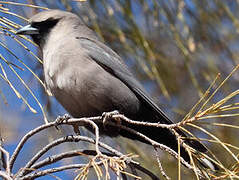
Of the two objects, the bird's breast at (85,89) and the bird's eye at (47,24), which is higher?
the bird's eye at (47,24)

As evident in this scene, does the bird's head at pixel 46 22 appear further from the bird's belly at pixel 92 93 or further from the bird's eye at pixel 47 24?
the bird's belly at pixel 92 93

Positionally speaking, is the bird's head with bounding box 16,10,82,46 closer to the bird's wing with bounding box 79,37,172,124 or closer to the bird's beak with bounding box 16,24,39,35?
the bird's beak with bounding box 16,24,39,35

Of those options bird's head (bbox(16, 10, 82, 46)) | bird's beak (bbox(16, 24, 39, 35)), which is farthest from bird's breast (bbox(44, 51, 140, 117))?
bird's head (bbox(16, 10, 82, 46))

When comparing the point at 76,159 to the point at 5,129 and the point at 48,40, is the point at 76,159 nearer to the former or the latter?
the point at 5,129

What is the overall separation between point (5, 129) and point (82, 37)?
134 centimetres

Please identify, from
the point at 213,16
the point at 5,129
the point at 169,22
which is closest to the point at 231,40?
the point at 213,16

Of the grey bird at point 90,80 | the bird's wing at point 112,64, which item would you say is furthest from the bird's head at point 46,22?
the bird's wing at point 112,64

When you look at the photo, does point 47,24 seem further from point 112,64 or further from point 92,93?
point 92,93

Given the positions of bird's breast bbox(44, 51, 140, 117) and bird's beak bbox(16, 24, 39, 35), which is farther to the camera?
bird's beak bbox(16, 24, 39, 35)

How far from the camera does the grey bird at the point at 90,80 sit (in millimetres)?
2631

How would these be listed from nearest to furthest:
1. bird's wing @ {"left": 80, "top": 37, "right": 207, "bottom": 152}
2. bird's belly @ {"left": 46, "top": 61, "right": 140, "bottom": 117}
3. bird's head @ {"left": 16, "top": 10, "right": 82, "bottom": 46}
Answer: bird's belly @ {"left": 46, "top": 61, "right": 140, "bottom": 117} < bird's wing @ {"left": 80, "top": 37, "right": 207, "bottom": 152} < bird's head @ {"left": 16, "top": 10, "right": 82, "bottom": 46}

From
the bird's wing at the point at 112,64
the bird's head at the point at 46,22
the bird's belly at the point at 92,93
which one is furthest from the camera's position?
the bird's head at the point at 46,22

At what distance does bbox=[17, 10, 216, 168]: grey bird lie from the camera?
8.63ft

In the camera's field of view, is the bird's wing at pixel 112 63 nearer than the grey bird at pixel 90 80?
No
